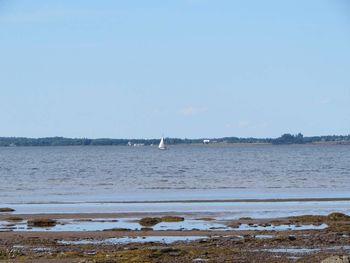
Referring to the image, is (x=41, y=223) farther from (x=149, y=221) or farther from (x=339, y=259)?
(x=339, y=259)

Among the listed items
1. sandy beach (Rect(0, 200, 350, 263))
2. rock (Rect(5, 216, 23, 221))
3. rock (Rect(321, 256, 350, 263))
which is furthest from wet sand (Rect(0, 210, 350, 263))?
rock (Rect(5, 216, 23, 221))

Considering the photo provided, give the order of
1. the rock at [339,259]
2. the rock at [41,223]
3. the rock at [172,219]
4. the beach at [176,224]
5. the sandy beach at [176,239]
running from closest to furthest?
the rock at [339,259]
the sandy beach at [176,239]
the beach at [176,224]
the rock at [41,223]
the rock at [172,219]

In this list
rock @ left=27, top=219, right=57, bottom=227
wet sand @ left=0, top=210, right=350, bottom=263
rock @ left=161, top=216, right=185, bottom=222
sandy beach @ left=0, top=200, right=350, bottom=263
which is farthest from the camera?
rock @ left=161, top=216, right=185, bottom=222

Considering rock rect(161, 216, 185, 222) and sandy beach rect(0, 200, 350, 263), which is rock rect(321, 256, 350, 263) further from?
rock rect(161, 216, 185, 222)

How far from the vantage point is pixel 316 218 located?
25.5 meters

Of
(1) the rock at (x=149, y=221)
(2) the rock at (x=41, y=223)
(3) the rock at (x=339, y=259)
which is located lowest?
(2) the rock at (x=41, y=223)

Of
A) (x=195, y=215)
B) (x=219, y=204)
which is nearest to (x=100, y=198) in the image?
(x=219, y=204)

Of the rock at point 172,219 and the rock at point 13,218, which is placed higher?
the rock at point 172,219

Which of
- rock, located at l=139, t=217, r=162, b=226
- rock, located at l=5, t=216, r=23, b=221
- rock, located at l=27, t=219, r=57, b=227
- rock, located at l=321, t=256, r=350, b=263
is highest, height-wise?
rock, located at l=321, t=256, r=350, b=263

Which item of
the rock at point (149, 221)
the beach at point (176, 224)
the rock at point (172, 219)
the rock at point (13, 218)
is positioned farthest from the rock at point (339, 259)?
the rock at point (13, 218)

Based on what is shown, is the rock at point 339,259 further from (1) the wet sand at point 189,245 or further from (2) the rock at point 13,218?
(2) the rock at point 13,218

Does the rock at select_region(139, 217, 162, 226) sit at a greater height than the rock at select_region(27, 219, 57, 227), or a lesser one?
greater

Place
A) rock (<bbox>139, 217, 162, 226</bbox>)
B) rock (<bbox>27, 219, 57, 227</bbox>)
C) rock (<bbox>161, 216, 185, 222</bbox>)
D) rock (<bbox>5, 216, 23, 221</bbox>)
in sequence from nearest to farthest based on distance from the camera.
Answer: rock (<bbox>139, 217, 162, 226</bbox>)
rock (<bbox>27, 219, 57, 227</bbox>)
rock (<bbox>161, 216, 185, 222</bbox>)
rock (<bbox>5, 216, 23, 221</bbox>)

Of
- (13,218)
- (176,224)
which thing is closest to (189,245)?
(176,224)
